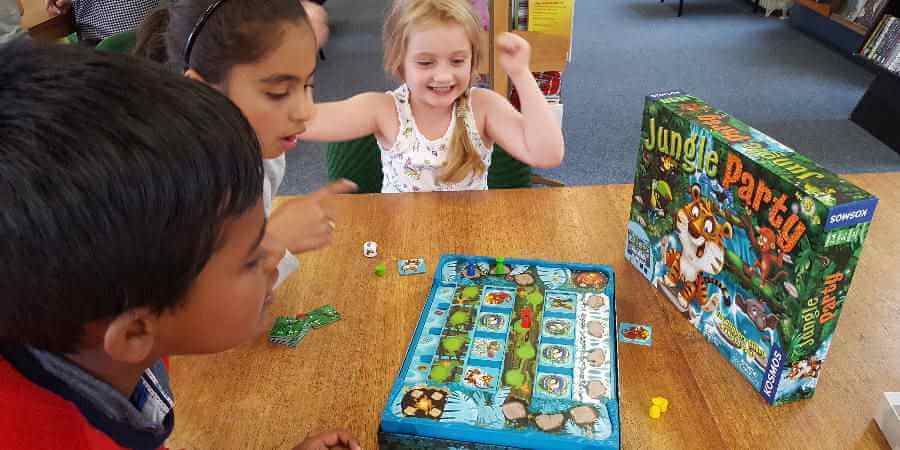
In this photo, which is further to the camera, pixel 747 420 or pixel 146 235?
pixel 747 420

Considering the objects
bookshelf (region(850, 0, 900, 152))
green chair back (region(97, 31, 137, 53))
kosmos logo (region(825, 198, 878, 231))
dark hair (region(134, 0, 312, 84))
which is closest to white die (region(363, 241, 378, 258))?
dark hair (region(134, 0, 312, 84))

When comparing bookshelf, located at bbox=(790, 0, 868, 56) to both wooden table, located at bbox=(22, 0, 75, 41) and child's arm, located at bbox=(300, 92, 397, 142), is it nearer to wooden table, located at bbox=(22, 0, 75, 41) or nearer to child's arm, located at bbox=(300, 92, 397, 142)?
child's arm, located at bbox=(300, 92, 397, 142)

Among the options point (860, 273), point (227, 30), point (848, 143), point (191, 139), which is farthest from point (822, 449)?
point (848, 143)

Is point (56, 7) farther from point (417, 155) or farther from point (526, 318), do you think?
point (526, 318)

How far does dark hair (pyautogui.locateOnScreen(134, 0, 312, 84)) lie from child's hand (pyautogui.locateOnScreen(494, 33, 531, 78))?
18.6 inches

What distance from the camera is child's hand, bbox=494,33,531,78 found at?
4.23 ft

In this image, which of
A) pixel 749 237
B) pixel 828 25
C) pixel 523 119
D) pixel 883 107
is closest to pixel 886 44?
pixel 883 107

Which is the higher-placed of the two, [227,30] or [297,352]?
[227,30]

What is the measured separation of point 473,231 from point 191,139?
0.72 m

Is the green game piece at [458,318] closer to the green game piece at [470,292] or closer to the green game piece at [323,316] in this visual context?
the green game piece at [470,292]

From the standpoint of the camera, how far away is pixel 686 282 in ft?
2.95

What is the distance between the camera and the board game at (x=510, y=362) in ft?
2.31

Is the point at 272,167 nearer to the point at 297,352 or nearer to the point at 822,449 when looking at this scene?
the point at 297,352

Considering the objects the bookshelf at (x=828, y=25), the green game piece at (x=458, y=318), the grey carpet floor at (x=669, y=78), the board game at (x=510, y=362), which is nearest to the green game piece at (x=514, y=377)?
the board game at (x=510, y=362)
